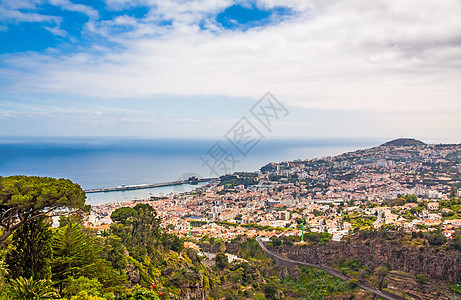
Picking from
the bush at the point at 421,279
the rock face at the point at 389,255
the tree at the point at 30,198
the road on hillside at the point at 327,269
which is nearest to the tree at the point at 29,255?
the tree at the point at 30,198

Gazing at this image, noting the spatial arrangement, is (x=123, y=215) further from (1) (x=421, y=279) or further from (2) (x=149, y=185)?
(2) (x=149, y=185)

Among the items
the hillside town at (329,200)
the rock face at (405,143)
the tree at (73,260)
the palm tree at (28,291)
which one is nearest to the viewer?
the palm tree at (28,291)

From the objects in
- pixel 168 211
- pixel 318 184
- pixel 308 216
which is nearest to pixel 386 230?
pixel 308 216

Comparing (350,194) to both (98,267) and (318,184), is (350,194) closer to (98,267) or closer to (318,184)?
(318,184)

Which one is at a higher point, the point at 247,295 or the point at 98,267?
the point at 98,267

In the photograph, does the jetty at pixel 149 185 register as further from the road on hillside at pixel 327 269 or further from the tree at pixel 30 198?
the tree at pixel 30 198

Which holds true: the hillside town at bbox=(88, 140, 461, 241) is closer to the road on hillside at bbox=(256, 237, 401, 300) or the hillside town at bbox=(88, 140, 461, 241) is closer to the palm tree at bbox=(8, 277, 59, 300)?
the road on hillside at bbox=(256, 237, 401, 300)

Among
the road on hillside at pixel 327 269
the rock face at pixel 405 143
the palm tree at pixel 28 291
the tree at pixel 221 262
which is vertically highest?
the rock face at pixel 405 143

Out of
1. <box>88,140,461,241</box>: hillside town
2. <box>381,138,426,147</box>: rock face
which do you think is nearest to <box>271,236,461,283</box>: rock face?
<box>88,140,461,241</box>: hillside town
